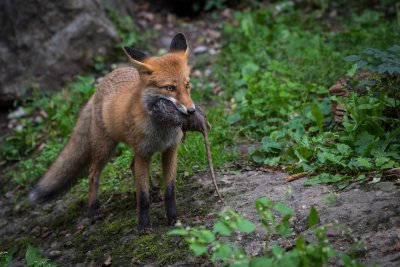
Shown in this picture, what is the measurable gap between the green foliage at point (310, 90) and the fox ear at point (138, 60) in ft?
5.19

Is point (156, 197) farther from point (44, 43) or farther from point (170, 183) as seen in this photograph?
point (44, 43)

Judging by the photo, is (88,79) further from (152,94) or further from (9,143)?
(152,94)

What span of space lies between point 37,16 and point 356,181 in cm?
591

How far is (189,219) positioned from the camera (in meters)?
4.95

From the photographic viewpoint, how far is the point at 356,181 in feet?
14.9

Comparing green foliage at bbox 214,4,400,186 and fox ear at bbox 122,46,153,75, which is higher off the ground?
fox ear at bbox 122,46,153,75

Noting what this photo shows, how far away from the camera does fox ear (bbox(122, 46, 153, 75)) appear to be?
4660mm

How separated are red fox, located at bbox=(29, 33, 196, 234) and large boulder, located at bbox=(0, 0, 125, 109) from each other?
2638 mm

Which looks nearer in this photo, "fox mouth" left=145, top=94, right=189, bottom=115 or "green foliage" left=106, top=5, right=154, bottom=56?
"fox mouth" left=145, top=94, right=189, bottom=115

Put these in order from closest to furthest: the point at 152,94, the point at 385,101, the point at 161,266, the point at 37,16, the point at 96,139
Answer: the point at 161,266 → the point at 152,94 → the point at 385,101 → the point at 96,139 → the point at 37,16

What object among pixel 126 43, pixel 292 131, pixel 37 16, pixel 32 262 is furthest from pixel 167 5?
pixel 32 262

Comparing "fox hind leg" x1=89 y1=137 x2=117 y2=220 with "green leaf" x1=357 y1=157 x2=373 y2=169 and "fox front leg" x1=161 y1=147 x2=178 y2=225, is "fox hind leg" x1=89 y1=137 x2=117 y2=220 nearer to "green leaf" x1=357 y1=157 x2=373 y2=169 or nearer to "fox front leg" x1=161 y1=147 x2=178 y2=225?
"fox front leg" x1=161 y1=147 x2=178 y2=225

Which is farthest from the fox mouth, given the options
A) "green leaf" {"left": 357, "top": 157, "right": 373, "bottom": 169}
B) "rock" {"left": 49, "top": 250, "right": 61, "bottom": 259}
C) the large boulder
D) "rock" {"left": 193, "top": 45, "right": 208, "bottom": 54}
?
"rock" {"left": 193, "top": 45, "right": 208, "bottom": 54}

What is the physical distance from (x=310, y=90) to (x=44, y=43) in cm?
424
